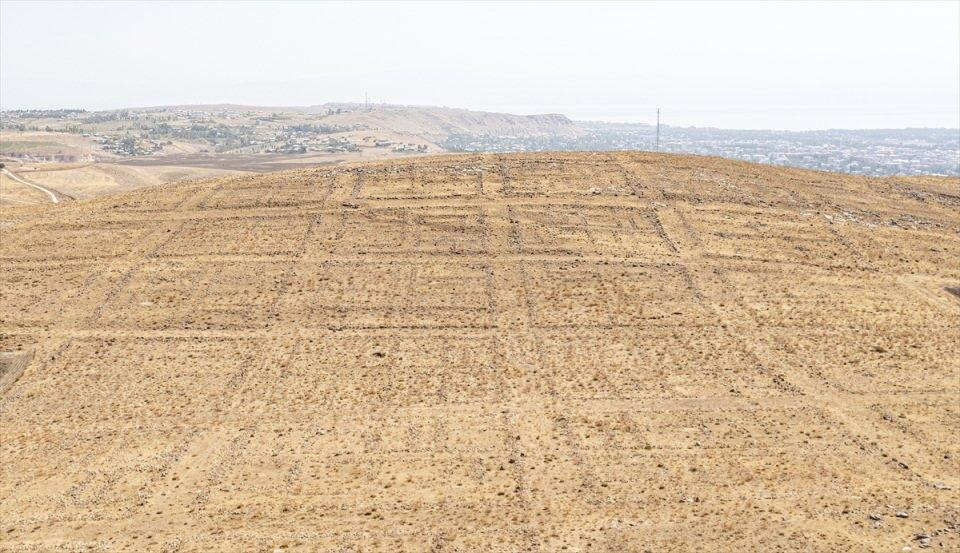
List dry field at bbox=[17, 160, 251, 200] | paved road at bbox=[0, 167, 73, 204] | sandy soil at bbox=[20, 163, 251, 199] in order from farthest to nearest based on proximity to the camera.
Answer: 1. sandy soil at bbox=[20, 163, 251, 199]
2. dry field at bbox=[17, 160, 251, 200]
3. paved road at bbox=[0, 167, 73, 204]

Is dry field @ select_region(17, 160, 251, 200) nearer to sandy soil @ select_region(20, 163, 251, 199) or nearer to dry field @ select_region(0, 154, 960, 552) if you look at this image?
sandy soil @ select_region(20, 163, 251, 199)

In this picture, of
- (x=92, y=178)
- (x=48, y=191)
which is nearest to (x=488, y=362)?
(x=48, y=191)

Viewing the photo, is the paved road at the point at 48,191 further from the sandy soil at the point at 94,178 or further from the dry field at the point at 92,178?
the sandy soil at the point at 94,178

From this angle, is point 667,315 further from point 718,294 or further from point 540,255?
point 540,255

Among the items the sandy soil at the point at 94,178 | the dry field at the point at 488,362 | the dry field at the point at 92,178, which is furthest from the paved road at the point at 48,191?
the dry field at the point at 488,362

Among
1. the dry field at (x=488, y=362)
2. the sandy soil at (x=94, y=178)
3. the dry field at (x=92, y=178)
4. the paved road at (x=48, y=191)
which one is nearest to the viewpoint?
the dry field at (x=488, y=362)

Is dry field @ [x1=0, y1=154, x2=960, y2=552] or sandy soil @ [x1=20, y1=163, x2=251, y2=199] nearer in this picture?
dry field @ [x1=0, y1=154, x2=960, y2=552]

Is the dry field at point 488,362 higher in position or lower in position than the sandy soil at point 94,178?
lower

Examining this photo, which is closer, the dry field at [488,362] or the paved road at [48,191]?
the dry field at [488,362]

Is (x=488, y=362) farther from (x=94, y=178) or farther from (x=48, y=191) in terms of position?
(x=94, y=178)

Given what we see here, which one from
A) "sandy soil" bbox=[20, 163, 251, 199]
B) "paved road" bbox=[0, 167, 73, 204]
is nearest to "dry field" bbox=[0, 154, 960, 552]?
"paved road" bbox=[0, 167, 73, 204]
